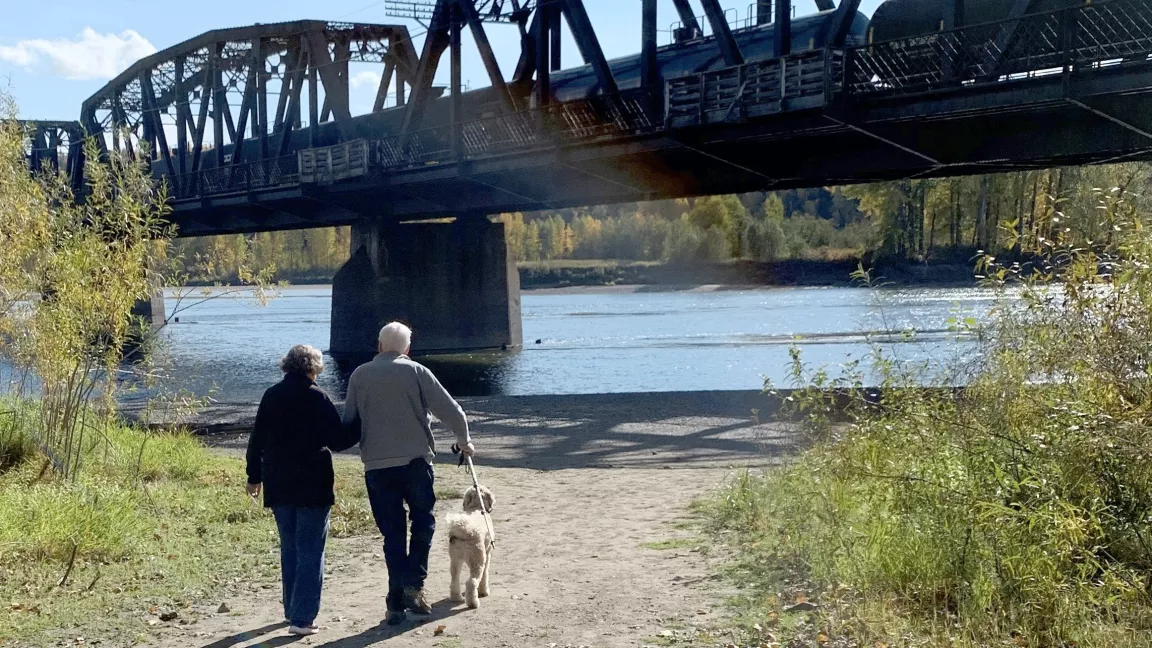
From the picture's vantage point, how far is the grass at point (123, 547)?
8492mm

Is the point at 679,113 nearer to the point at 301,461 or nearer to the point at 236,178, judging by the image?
the point at 301,461

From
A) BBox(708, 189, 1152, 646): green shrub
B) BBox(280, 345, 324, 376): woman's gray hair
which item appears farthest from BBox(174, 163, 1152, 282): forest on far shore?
BBox(280, 345, 324, 376): woman's gray hair

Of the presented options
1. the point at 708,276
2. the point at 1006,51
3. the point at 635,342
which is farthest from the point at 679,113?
the point at 708,276

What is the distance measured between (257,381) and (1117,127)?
91.2 feet

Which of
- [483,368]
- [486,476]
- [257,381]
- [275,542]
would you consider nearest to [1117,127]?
[486,476]

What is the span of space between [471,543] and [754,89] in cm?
1877

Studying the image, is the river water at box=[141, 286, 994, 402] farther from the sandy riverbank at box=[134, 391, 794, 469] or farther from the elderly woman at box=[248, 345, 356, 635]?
the elderly woman at box=[248, 345, 356, 635]

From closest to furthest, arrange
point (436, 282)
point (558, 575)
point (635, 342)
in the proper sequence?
1. point (558, 575)
2. point (436, 282)
3. point (635, 342)

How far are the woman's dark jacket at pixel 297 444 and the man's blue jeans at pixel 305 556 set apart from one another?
112mm

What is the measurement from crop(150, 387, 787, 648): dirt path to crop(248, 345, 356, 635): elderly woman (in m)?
0.36

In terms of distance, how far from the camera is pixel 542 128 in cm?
3225

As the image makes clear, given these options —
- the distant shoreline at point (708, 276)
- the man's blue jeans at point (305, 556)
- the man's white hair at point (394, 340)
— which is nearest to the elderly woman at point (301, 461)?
the man's blue jeans at point (305, 556)

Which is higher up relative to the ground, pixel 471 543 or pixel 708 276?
pixel 471 543

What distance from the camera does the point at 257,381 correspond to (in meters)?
40.8
